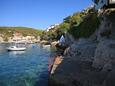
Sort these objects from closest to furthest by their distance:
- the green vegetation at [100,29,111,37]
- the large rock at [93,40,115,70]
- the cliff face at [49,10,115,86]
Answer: the cliff face at [49,10,115,86] < the large rock at [93,40,115,70] < the green vegetation at [100,29,111,37]

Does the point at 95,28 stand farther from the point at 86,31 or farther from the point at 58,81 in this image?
the point at 58,81

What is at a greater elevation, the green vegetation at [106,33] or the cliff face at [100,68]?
the green vegetation at [106,33]

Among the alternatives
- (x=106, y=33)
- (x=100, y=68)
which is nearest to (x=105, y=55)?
(x=100, y=68)

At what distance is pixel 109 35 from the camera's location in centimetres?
3262

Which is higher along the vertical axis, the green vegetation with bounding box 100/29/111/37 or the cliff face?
the green vegetation with bounding box 100/29/111/37

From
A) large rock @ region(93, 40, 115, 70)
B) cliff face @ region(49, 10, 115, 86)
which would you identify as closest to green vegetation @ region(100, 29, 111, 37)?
cliff face @ region(49, 10, 115, 86)

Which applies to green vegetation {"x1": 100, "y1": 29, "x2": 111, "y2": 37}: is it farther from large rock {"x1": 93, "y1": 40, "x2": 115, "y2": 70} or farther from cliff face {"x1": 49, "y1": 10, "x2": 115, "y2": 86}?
large rock {"x1": 93, "y1": 40, "x2": 115, "y2": 70}

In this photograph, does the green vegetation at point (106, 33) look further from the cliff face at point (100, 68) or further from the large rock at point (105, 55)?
the large rock at point (105, 55)

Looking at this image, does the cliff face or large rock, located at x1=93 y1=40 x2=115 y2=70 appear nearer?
the cliff face

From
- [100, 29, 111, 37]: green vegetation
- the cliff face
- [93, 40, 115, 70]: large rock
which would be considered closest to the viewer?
the cliff face

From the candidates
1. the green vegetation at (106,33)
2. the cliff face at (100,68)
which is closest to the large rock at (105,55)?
the cliff face at (100,68)

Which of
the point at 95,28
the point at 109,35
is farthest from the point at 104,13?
the point at 95,28

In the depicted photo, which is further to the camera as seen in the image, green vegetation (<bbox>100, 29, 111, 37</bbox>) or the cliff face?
green vegetation (<bbox>100, 29, 111, 37</bbox>)

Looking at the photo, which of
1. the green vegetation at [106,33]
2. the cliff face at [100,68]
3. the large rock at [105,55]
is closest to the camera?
the cliff face at [100,68]
